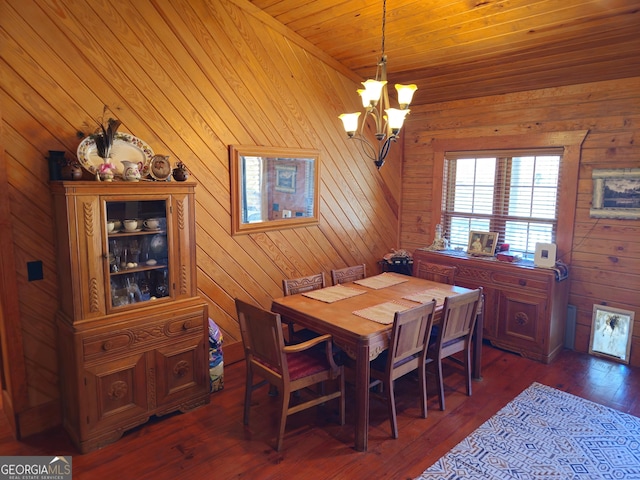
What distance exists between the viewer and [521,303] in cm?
397

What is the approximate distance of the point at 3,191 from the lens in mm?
2520

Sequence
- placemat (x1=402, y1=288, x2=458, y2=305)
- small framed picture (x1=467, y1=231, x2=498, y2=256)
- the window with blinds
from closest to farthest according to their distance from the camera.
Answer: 1. placemat (x1=402, y1=288, x2=458, y2=305)
2. the window with blinds
3. small framed picture (x1=467, y1=231, x2=498, y2=256)

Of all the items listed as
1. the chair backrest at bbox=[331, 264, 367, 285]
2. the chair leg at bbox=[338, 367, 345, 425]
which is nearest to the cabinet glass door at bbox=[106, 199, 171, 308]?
the chair leg at bbox=[338, 367, 345, 425]

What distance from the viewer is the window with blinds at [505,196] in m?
4.19

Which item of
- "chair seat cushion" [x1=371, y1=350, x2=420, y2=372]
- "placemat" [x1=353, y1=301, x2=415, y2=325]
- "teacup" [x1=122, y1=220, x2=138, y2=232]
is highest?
"teacup" [x1=122, y1=220, x2=138, y2=232]

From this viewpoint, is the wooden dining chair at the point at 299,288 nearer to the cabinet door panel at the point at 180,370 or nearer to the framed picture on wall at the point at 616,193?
the cabinet door panel at the point at 180,370

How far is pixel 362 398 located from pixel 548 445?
123 centimetres

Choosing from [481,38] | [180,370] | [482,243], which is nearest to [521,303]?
[482,243]

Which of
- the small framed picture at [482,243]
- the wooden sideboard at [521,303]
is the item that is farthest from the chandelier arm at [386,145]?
the small framed picture at [482,243]

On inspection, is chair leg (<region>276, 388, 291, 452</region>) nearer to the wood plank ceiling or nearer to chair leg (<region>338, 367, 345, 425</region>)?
chair leg (<region>338, 367, 345, 425</region>)

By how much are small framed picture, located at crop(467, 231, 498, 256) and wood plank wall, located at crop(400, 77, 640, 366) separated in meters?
0.71

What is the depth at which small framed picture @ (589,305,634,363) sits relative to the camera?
12.4 feet

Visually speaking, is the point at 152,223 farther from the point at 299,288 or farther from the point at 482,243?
the point at 482,243

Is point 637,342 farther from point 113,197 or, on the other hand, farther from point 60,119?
point 60,119
